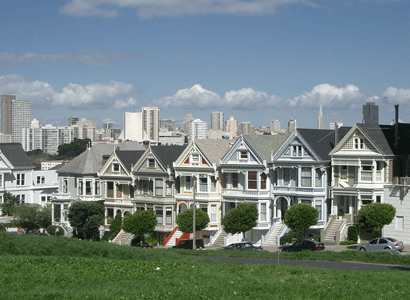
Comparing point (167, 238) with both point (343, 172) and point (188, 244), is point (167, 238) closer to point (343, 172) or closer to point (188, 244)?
point (188, 244)

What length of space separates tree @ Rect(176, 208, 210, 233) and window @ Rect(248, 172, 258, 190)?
4.95 meters

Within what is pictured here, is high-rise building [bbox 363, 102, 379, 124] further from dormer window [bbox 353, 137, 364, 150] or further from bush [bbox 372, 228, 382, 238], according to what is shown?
bush [bbox 372, 228, 382, 238]

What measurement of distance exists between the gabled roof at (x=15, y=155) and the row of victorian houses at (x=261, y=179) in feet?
43.5

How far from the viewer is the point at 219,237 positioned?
5506cm

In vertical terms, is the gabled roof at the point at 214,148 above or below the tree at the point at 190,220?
above

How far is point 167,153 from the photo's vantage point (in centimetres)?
6128

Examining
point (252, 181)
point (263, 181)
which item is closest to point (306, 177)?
point (263, 181)

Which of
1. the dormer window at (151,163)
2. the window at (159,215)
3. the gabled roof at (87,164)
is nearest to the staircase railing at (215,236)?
the window at (159,215)

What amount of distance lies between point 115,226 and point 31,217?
46.8 ft

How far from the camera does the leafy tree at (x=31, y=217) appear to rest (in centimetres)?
7081

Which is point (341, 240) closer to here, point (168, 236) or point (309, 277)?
point (168, 236)

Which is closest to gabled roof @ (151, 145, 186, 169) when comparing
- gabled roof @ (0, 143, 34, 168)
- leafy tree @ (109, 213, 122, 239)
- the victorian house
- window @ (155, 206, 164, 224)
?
the victorian house

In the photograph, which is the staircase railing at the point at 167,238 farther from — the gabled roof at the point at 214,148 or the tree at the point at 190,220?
the gabled roof at the point at 214,148

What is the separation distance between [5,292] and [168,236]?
34.3 meters
